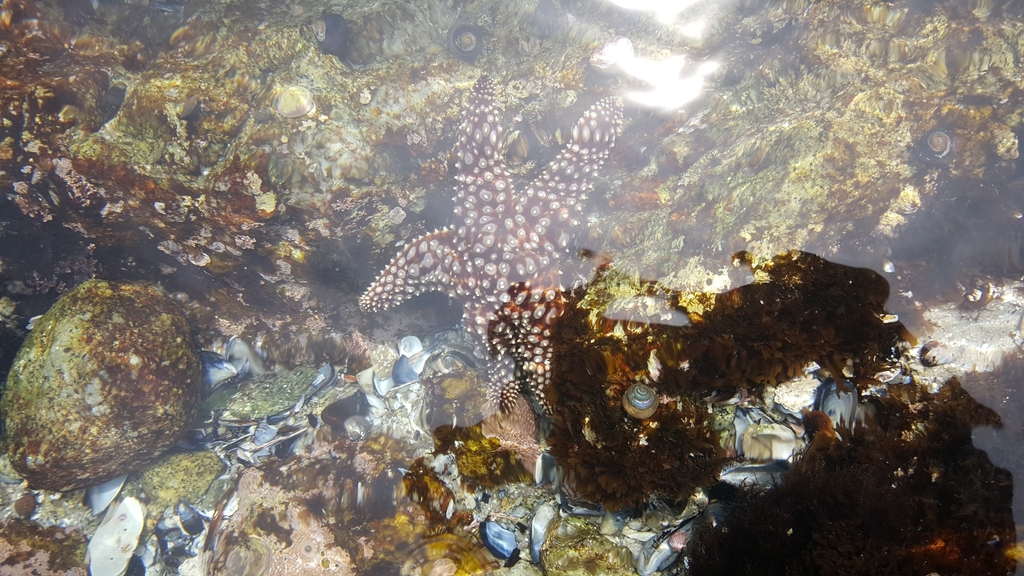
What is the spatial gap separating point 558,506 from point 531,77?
13.4 ft

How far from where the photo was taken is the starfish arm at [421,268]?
149 inches

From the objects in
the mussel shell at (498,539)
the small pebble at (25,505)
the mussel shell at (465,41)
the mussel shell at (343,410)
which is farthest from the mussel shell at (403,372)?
the small pebble at (25,505)

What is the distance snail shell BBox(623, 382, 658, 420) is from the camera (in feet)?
9.23

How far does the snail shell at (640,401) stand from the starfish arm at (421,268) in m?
1.63

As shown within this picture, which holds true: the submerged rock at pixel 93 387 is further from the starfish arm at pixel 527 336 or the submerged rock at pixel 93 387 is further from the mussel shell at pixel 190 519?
the starfish arm at pixel 527 336

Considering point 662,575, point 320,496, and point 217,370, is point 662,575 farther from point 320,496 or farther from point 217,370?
point 217,370

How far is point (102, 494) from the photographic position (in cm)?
504

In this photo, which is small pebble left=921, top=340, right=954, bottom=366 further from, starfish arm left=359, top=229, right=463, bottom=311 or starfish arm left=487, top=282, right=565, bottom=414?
starfish arm left=359, top=229, right=463, bottom=311

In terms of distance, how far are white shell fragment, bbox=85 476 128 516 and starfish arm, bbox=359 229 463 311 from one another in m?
3.74

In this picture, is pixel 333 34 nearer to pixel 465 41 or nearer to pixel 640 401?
pixel 465 41

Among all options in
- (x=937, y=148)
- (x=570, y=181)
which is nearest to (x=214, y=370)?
(x=570, y=181)

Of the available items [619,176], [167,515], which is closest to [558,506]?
[619,176]

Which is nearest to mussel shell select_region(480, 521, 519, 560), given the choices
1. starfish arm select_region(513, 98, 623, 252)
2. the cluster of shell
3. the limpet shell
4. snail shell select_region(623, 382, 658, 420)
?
the cluster of shell

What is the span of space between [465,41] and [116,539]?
21.5ft
